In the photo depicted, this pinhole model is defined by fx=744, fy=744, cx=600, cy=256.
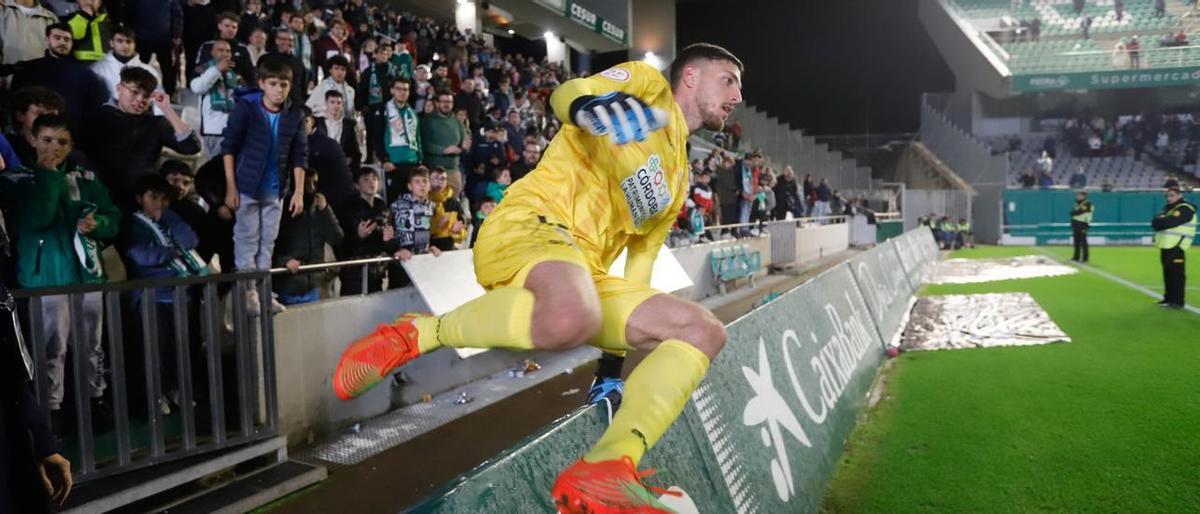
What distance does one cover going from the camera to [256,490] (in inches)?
180

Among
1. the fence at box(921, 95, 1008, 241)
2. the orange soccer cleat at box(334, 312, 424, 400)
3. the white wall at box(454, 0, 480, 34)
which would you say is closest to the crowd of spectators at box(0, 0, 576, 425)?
the orange soccer cleat at box(334, 312, 424, 400)

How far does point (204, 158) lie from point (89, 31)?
142cm

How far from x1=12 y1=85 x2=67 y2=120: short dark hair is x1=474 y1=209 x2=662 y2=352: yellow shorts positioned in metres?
3.79

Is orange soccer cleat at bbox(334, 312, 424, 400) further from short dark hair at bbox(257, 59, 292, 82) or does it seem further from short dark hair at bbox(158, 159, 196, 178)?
short dark hair at bbox(257, 59, 292, 82)

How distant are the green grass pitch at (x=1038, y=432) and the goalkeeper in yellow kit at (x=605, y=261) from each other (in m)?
1.94

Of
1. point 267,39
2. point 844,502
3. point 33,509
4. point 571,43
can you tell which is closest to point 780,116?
point 571,43

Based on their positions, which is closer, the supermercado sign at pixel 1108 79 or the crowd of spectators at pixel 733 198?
the crowd of spectators at pixel 733 198

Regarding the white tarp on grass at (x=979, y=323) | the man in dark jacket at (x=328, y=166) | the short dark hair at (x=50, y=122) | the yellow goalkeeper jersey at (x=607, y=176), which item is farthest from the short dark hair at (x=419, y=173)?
the white tarp on grass at (x=979, y=323)

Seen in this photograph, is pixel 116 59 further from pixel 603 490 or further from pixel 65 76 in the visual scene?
pixel 603 490

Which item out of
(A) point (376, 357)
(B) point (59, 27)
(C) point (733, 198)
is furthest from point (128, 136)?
(C) point (733, 198)

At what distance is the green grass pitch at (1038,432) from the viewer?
3.86m

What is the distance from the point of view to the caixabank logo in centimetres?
289

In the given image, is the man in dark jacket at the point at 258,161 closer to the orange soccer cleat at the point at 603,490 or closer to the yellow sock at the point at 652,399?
the yellow sock at the point at 652,399

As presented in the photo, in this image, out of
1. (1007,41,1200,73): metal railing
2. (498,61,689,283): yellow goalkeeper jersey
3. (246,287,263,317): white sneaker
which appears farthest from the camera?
(1007,41,1200,73): metal railing
